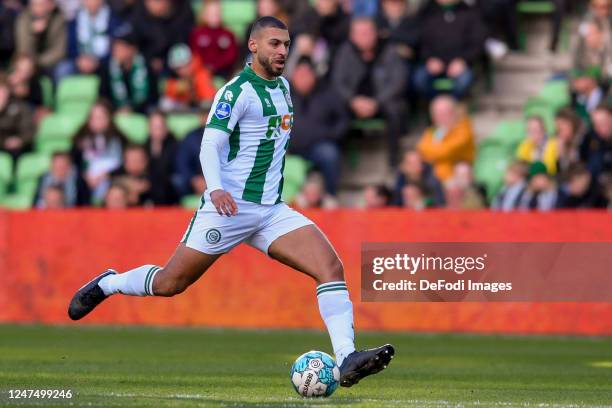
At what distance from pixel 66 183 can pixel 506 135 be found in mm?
Result: 5591

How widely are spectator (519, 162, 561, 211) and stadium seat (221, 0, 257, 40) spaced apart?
5.12m

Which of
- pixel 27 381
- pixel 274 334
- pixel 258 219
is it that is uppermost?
pixel 258 219

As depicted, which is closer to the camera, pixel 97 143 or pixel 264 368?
pixel 264 368

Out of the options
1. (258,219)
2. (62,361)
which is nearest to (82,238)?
(62,361)

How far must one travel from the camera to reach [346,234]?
16.5 meters

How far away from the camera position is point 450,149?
18234 mm

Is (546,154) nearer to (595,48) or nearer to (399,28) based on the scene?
(595,48)

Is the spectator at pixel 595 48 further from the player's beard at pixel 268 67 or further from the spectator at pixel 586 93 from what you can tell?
the player's beard at pixel 268 67

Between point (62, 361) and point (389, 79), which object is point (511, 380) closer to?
point (62, 361)

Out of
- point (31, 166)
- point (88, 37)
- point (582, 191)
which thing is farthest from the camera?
point (88, 37)

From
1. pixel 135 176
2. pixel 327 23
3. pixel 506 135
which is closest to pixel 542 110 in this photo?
pixel 506 135

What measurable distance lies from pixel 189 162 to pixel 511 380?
8131mm

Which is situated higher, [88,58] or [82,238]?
[88,58]

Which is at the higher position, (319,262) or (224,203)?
(224,203)
